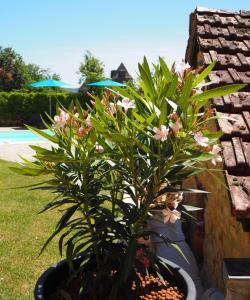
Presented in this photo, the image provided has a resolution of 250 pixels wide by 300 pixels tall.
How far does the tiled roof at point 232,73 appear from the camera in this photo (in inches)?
107

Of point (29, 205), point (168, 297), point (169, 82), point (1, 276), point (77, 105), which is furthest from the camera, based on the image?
point (29, 205)

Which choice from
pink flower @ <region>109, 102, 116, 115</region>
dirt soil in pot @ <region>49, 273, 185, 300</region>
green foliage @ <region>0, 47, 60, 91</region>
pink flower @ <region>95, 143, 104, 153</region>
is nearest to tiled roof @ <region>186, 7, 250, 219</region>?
pink flower @ <region>109, 102, 116, 115</region>

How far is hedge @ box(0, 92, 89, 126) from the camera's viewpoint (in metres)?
28.2

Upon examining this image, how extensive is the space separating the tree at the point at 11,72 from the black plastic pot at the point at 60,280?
50.5 metres

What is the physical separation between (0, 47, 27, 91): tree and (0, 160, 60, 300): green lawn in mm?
44988

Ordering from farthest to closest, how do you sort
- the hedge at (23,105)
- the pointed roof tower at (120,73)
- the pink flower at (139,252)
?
the pointed roof tower at (120,73)
the hedge at (23,105)
the pink flower at (139,252)

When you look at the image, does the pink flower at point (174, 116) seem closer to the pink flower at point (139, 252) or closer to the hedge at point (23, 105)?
the pink flower at point (139, 252)

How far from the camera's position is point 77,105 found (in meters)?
2.83

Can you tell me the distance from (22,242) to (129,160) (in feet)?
14.0

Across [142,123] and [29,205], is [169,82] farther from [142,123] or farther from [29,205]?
[29,205]

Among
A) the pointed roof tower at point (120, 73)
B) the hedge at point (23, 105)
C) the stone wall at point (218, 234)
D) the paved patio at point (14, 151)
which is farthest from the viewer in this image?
the pointed roof tower at point (120, 73)

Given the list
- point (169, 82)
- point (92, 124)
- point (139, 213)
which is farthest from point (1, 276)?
point (169, 82)

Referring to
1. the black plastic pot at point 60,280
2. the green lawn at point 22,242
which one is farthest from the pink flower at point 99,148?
the green lawn at point 22,242

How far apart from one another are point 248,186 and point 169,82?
35.8 inches
